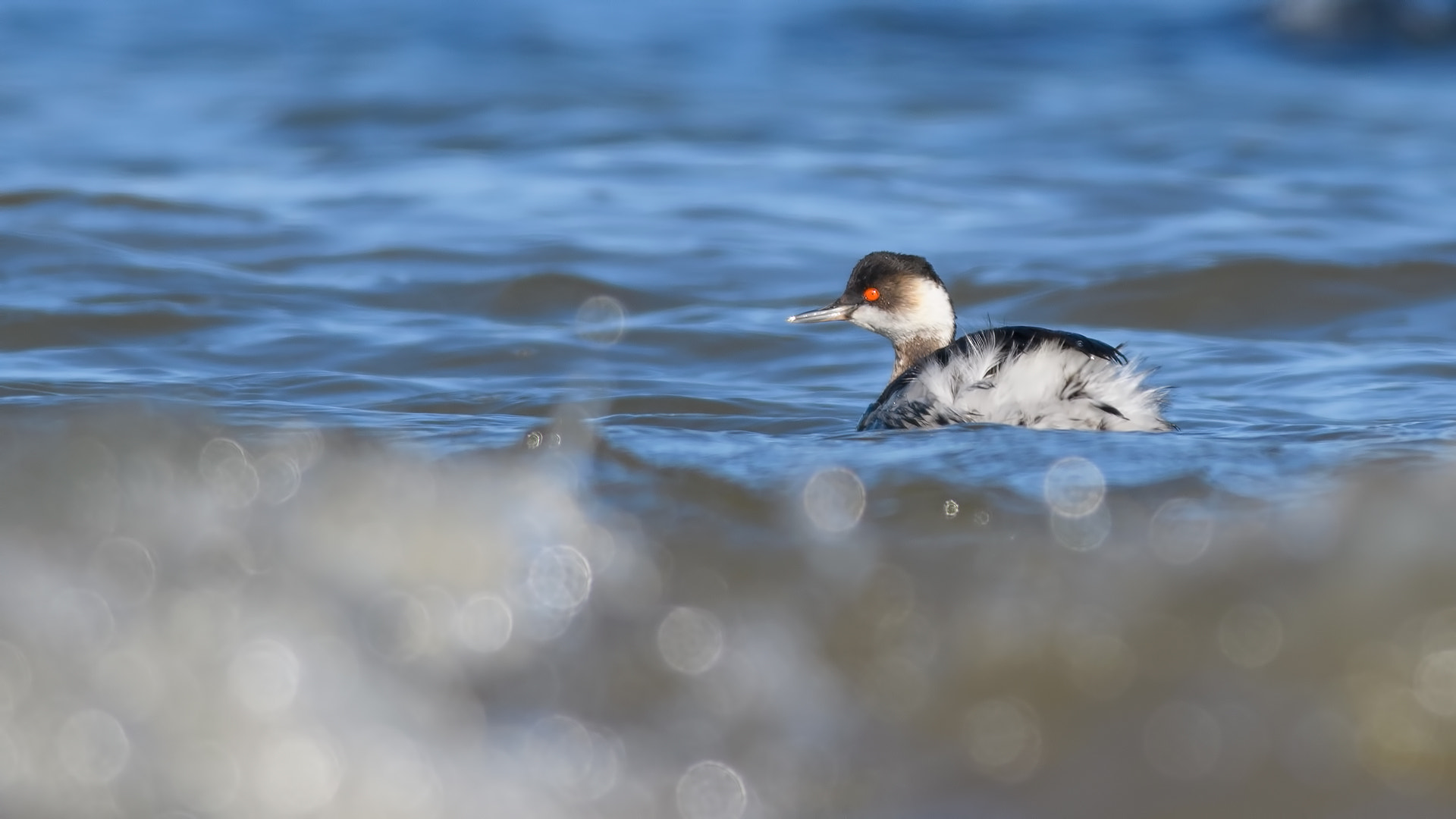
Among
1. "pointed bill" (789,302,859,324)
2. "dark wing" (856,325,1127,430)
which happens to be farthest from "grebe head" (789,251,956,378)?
"dark wing" (856,325,1127,430)

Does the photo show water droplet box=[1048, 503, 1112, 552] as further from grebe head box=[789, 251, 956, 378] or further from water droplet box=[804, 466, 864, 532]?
grebe head box=[789, 251, 956, 378]

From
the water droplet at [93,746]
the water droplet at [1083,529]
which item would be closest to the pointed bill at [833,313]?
the water droplet at [1083,529]

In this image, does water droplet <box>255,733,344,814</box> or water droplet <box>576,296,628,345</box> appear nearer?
water droplet <box>255,733,344,814</box>

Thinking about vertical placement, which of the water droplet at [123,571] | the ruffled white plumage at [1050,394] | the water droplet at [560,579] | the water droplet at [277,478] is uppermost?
the ruffled white plumage at [1050,394]

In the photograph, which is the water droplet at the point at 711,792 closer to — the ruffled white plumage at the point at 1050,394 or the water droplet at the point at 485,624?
the water droplet at the point at 485,624

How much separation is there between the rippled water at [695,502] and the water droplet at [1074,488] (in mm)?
15

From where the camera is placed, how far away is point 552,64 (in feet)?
44.5

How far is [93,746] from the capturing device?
296cm

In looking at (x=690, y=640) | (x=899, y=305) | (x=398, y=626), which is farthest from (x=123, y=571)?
(x=899, y=305)

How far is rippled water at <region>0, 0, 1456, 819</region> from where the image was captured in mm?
2914

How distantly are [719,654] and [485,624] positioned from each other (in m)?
0.48

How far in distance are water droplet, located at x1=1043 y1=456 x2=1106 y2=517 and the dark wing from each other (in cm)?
70

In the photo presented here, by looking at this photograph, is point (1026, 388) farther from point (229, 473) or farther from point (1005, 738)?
point (229, 473)

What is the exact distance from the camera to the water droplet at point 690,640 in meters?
3.08
